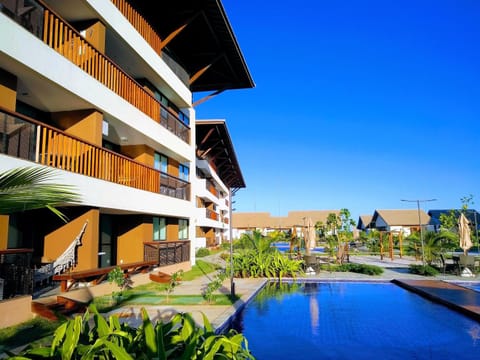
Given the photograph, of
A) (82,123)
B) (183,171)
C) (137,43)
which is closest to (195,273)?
(183,171)

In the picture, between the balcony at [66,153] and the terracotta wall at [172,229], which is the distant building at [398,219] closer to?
the terracotta wall at [172,229]

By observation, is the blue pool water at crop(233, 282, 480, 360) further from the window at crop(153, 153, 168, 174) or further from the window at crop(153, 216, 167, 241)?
the window at crop(153, 153, 168, 174)

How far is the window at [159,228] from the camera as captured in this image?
693 inches

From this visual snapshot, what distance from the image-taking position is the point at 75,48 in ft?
34.3

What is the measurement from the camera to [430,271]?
1797 centimetres

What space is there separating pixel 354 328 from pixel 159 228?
11.6 meters

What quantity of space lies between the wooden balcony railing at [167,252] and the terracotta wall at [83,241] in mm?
4845

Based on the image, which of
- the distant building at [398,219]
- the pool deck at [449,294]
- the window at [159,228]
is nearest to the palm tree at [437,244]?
the pool deck at [449,294]

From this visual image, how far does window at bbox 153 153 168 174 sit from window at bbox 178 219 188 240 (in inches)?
139

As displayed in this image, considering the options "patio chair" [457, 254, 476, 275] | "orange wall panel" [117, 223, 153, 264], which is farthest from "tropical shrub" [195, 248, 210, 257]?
"patio chair" [457, 254, 476, 275]

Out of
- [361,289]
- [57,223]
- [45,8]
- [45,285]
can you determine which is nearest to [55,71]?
[45,8]

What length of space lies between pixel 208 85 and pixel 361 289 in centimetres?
1473

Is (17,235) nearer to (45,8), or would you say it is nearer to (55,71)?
(55,71)

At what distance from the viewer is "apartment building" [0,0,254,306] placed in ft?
28.9
